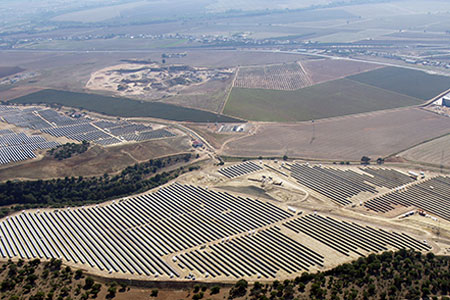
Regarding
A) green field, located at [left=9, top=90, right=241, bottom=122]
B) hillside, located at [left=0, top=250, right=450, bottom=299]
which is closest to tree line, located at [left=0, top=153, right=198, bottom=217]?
hillside, located at [left=0, top=250, right=450, bottom=299]

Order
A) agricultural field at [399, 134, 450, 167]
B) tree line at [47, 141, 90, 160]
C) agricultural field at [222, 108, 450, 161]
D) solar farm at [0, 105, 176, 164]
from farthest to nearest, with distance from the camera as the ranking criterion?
solar farm at [0, 105, 176, 164] < agricultural field at [222, 108, 450, 161] < tree line at [47, 141, 90, 160] < agricultural field at [399, 134, 450, 167]

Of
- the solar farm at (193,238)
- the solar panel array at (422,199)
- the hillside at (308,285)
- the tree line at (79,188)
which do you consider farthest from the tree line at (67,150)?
the solar panel array at (422,199)

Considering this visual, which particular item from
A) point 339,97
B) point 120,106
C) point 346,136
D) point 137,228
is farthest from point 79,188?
point 339,97

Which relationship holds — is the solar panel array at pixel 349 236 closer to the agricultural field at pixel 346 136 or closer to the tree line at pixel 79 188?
the agricultural field at pixel 346 136

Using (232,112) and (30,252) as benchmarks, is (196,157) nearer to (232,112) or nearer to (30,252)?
(232,112)

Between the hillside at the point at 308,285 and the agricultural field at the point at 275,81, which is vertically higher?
the agricultural field at the point at 275,81

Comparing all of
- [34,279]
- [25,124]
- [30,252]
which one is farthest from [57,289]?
[25,124]

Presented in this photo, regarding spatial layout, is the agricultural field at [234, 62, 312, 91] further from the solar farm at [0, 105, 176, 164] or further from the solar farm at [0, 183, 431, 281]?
Result: the solar farm at [0, 183, 431, 281]

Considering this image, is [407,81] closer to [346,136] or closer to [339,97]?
[339,97]
